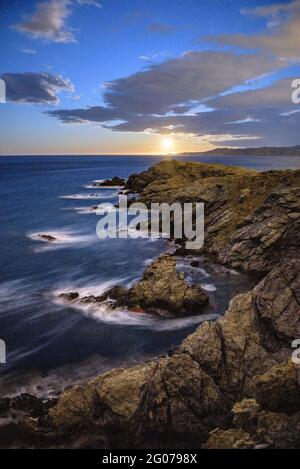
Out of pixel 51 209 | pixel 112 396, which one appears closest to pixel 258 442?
pixel 112 396

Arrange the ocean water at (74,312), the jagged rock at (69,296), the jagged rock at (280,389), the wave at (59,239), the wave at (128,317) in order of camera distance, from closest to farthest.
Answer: the jagged rock at (280,389), the ocean water at (74,312), the wave at (128,317), the jagged rock at (69,296), the wave at (59,239)

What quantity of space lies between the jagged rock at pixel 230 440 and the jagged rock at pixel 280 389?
1431 mm

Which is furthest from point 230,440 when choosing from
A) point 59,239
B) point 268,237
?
point 59,239

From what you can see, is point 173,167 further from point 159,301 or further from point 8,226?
point 159,301

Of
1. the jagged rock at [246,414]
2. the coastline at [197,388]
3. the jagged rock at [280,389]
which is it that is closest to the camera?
the jagged rock at [246,414]

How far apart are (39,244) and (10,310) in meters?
20.0

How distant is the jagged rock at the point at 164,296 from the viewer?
82.5 feet

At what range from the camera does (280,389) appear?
43.1 ft

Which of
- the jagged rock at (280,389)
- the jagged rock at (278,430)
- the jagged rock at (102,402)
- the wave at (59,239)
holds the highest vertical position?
the wave at (59,239)

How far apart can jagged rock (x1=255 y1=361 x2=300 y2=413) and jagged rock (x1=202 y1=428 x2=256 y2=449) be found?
4.70ft

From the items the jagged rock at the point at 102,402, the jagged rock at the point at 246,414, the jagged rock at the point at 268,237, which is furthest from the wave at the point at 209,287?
the jagged rock at the point at 246,414

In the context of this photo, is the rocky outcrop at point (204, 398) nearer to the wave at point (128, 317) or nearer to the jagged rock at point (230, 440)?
the jagged rock at point (230, 440)

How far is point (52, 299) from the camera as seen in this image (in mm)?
28219

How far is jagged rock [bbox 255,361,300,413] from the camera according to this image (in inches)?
506
